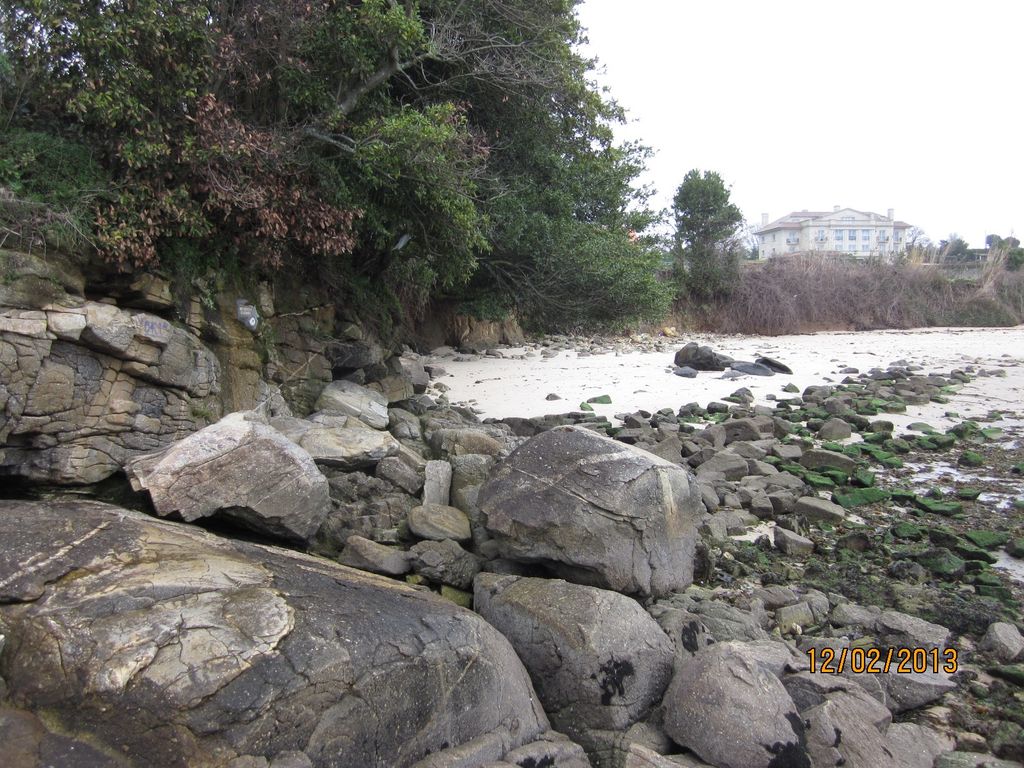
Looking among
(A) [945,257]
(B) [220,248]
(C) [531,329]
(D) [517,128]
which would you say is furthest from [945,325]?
(B) [220,248]

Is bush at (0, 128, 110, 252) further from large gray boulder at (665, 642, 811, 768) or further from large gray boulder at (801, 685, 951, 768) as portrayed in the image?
large gray boulder at (801, 685, 951, 768)

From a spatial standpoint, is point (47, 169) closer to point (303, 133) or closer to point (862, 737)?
point (303, 133)

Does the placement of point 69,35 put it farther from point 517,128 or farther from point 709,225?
point 709,225

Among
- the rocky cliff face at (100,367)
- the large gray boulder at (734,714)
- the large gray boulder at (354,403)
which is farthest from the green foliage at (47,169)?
the large gray boulder at (734,714)

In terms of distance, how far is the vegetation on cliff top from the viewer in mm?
5699

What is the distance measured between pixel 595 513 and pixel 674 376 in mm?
9450

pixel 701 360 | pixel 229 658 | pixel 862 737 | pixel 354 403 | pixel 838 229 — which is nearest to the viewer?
pixel 229 658

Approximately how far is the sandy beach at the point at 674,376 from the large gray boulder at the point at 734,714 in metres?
7.09

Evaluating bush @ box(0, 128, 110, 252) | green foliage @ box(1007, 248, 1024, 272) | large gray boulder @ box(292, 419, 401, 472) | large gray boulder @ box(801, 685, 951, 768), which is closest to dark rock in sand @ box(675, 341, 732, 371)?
large gray boulder @ box(292, 419, 401, 472)

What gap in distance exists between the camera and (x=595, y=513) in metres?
4.76

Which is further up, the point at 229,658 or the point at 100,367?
the point at 100,367
